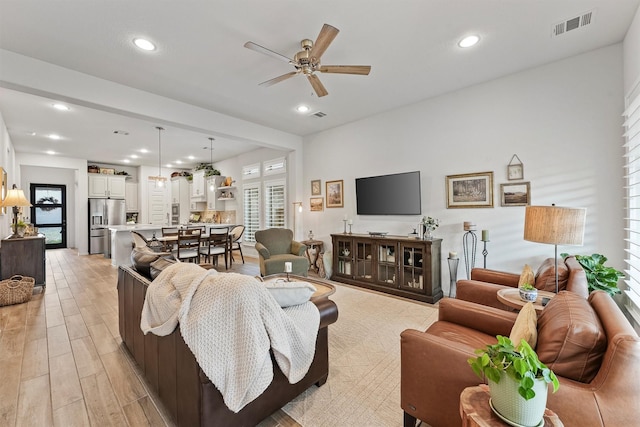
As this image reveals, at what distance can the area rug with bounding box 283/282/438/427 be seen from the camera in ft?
5.75

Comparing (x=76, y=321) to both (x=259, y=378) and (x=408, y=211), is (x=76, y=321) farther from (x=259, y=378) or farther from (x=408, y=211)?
(x=408, y=211)

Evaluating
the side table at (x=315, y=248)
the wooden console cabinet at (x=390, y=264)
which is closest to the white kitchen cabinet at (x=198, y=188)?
the side table at (x=315, y=248)

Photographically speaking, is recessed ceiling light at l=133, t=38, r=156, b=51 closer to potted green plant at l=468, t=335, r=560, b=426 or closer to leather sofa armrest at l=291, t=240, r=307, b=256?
leather sofa armrest at l=291, t=240, r=307, b=256

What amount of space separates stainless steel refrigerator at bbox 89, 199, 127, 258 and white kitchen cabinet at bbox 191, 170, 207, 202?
2.37 m

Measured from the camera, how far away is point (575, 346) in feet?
3.63

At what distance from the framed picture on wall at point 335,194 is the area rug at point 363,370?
2.29 meters

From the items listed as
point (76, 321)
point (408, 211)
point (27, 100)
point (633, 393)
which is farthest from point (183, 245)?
point (633, 393)

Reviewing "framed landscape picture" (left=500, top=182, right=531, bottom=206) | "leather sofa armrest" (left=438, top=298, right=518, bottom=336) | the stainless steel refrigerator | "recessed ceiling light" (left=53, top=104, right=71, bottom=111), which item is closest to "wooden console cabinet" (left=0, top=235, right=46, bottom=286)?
"recessed ceiling light" (left=53, top=104, right=71, bottom=111)

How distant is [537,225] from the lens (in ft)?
6.49

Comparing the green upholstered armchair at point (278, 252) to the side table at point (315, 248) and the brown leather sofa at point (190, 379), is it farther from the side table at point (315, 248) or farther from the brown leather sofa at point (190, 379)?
the brown leather sofa at point (190, 379)

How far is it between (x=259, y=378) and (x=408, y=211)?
365cm

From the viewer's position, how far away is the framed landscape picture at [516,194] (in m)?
3.42

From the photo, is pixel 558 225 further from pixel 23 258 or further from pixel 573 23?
pixel 23 258

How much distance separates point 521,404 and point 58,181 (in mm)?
12656
